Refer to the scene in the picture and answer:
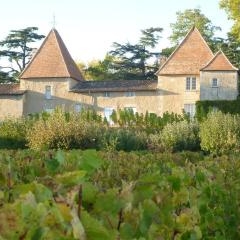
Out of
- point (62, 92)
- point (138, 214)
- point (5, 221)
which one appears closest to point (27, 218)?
point (5, 221)

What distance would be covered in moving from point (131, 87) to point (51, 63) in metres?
7.48

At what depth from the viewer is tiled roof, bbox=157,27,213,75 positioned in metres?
47.0

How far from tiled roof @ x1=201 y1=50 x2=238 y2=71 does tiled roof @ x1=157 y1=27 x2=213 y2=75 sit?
1284 mm

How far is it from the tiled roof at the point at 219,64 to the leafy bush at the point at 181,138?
18381 mm

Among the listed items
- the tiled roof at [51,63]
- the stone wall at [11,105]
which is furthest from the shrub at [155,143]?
the stone wall at [11,105]

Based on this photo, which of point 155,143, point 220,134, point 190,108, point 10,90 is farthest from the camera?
point 10,90

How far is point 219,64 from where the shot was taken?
45781mm

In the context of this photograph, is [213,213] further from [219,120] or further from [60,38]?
[60,38]

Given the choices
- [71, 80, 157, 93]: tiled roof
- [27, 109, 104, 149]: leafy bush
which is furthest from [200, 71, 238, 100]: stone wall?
[27, 109, 104, 149]: leafy bush

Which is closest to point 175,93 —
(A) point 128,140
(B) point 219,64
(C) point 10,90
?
(B) point 219,64

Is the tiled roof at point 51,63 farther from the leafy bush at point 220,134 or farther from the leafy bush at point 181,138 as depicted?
the leafy bush at point 220,134

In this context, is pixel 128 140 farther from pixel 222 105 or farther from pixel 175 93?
pixel 175 93

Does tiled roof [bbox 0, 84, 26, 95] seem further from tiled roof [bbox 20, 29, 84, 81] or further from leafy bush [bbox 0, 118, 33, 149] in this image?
leafy bush [bbox 0, 118, 33, 149]

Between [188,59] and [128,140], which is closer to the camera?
[128,140]
